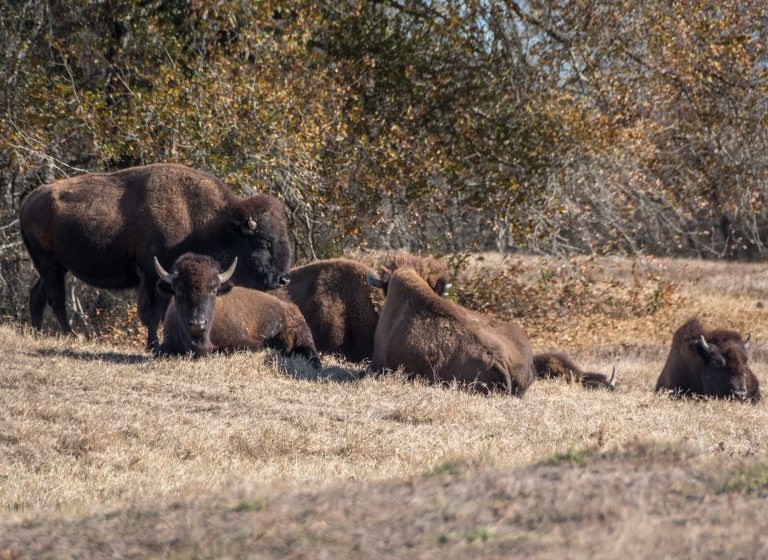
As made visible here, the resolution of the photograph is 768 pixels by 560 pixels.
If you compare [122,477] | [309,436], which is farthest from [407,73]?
[122,477]

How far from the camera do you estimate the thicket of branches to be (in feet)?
57.5

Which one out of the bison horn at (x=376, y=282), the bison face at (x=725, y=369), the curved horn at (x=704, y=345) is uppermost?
the bison horn at (x=376, y=282)

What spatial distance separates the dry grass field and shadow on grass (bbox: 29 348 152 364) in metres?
0.03

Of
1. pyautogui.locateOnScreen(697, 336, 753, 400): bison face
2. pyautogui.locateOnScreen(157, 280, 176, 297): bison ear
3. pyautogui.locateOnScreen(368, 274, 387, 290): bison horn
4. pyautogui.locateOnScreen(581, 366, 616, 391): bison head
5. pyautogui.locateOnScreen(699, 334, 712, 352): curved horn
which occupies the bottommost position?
pyautogui.locateOnScreen(581, 366, 616, 391): bison head

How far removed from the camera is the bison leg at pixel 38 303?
14594 millimetres

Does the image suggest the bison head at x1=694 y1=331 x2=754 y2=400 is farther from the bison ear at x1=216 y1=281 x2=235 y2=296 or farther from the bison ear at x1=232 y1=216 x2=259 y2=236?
the bison ear at x1=216 y1=281 x2=235 y2=296

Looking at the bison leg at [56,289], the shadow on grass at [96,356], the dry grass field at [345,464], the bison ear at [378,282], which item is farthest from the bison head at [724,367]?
the bison leg at [56,289]

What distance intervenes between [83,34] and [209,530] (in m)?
14.8

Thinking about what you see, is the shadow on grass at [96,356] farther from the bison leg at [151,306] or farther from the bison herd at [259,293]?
the bison leg at [151,306]

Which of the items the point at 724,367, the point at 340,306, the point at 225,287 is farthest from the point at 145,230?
the point at 724,367

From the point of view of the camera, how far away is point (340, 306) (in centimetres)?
1472

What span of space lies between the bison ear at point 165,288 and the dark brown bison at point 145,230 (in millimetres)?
1048

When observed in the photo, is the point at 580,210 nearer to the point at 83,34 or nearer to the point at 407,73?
the point at 407,73

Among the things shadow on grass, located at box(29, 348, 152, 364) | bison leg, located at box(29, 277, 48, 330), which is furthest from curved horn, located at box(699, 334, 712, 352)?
bison leg, located at box(29, 277, 48, 330)
